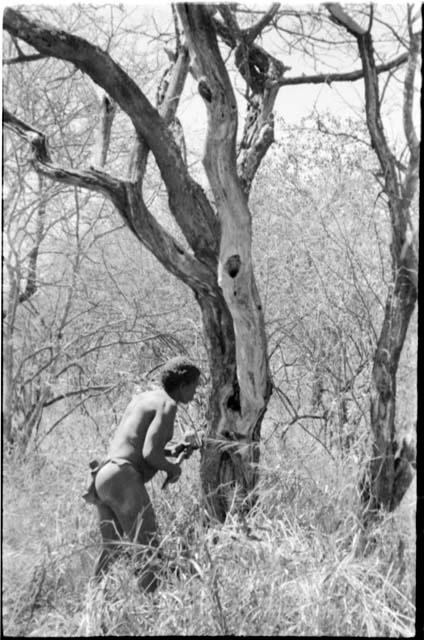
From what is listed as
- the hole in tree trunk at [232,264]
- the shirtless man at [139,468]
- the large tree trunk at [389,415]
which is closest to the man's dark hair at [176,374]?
the shirtless man at [139,468]

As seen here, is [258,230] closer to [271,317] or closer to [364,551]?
[271,317]

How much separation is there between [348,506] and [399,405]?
63cm

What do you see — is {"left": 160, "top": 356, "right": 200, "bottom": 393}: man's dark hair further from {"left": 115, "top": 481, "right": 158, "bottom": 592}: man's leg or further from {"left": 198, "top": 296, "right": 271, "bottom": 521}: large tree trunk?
{"left": 198, "top": 296, "right": 271, "bottom": 521}: large tree trunk

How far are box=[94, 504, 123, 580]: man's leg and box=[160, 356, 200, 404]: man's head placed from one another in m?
0.45

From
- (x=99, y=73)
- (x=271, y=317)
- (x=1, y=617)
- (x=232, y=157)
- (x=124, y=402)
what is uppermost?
(x=99, y=73)

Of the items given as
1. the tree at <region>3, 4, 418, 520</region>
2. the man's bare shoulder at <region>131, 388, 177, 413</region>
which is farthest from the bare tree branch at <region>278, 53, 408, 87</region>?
the man's bare shoulder at <region>131, 388, 177, 413</region>

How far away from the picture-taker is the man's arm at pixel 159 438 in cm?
290

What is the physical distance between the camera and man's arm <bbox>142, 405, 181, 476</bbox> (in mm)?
2904

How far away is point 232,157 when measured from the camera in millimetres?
3449

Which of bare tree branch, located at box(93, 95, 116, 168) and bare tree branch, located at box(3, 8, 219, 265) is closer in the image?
bare tree branch, located at box(3, 8, 219, 265)

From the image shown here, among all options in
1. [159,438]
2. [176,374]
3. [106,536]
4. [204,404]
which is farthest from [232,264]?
[204,404]

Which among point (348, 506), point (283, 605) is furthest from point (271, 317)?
point (283, 605)

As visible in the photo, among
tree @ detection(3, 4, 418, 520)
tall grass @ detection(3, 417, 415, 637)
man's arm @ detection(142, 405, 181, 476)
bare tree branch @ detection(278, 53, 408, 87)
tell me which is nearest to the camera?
tall grass @ detection(3, 417, 415, 637)

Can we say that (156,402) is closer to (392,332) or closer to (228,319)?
(228,319)
